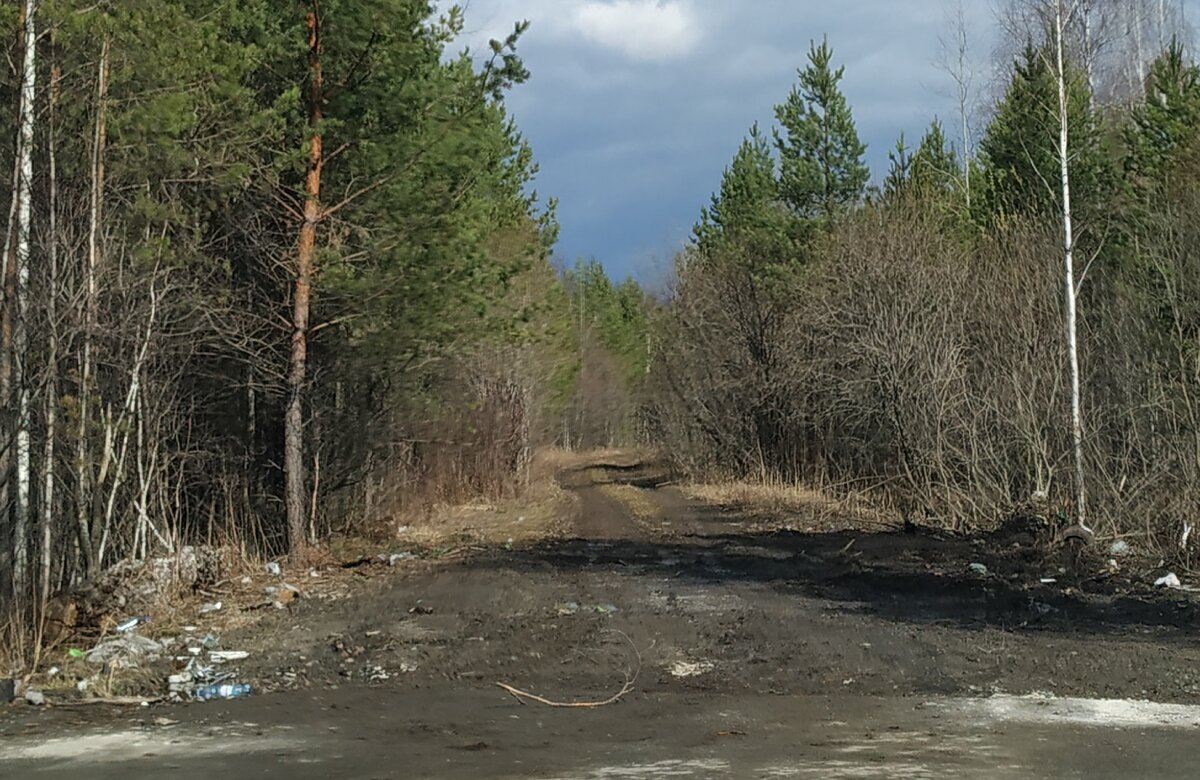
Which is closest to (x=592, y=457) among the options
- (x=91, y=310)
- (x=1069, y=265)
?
(x=1069, y=265)

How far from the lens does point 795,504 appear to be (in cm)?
2714

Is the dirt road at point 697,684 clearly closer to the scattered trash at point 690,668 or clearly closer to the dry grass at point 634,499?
the scattered trash at point 690,668

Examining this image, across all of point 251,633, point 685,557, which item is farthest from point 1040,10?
point 251,633

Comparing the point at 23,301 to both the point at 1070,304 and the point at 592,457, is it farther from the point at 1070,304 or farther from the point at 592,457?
the point at 592,457

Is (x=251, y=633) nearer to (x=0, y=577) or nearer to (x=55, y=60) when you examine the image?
(x=0, y=577)

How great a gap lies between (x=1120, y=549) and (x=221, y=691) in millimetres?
11881

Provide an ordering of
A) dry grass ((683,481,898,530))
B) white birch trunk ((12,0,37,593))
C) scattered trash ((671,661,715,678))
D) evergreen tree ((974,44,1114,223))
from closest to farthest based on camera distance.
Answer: scattered trash ((671,661,715,678))
white birch trunk ((12,0,37,593))
evergreen tree ((974,44,1114,223))
dry grass ((683,481,898,530))

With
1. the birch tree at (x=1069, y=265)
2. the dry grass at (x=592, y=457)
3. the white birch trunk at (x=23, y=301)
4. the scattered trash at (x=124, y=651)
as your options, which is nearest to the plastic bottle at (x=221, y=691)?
the scattered trash at (x=124, y=651)

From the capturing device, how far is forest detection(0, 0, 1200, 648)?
44.4ft

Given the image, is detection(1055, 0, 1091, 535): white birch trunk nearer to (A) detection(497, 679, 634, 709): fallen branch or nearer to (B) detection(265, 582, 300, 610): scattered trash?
(A) detection(497, 679, 634, 709): fallen branch

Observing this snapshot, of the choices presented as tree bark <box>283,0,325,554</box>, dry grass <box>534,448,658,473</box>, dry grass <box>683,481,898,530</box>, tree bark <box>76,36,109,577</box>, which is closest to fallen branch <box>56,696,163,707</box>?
tree bark <box>76,36,109,577</box>

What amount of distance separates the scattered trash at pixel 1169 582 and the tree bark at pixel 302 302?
450 inches

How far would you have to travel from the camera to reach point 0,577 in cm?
1364

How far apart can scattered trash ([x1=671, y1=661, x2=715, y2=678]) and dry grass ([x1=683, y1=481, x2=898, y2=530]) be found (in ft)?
38.9
